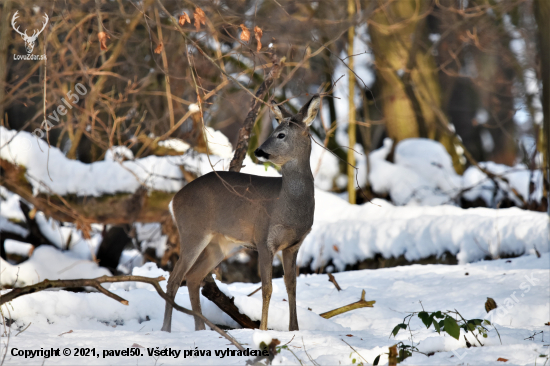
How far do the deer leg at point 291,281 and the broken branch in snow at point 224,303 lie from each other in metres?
0.65

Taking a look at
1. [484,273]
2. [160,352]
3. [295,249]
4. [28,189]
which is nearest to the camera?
[160,352]

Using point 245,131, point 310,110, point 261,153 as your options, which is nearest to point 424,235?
point 245,131

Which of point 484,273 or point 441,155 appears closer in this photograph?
point 484,273

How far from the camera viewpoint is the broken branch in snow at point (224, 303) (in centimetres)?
521

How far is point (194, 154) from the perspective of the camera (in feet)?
30.3

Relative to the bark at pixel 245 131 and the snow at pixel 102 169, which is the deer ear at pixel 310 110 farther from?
the snow at pixel 102 169

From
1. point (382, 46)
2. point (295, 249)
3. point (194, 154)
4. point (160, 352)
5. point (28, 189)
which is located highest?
point (382, 46)

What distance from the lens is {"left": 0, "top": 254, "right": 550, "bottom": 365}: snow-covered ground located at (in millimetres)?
3404

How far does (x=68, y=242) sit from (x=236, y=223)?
711cm

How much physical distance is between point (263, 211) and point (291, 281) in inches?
26.2

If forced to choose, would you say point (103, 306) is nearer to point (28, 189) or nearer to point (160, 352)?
point (160, 352)

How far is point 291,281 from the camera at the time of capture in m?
4.85

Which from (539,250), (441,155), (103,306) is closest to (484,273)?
(539,250)

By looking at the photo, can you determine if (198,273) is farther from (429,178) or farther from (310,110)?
(429,178)
